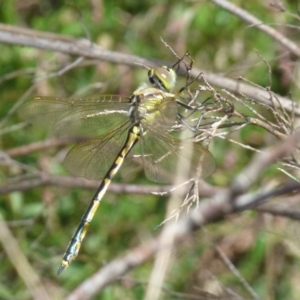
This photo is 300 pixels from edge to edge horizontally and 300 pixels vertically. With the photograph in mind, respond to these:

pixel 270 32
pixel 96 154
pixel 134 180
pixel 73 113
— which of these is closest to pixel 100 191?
pixel 96 154

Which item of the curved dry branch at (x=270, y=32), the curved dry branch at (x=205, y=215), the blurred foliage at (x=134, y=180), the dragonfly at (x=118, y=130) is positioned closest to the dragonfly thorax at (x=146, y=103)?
the dragonfly at (x=118, y=130)

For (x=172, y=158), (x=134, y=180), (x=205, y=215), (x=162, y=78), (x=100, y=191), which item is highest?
(x=205, y=215)

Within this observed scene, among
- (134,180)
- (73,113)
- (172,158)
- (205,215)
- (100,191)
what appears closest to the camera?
(205,215)

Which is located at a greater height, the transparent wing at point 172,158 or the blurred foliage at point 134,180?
the transparent wing at point 172,158

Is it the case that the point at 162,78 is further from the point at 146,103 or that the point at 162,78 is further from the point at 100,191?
the point at 100,191

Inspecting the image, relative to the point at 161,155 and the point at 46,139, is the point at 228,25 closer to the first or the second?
the point at 46,139

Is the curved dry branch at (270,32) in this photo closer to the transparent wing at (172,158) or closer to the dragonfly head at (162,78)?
the dragonfly head at (162,78)

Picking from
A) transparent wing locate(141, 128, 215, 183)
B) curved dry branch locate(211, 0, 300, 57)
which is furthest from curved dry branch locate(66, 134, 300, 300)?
curved dry branch locate(211, 0, 300, 57)
